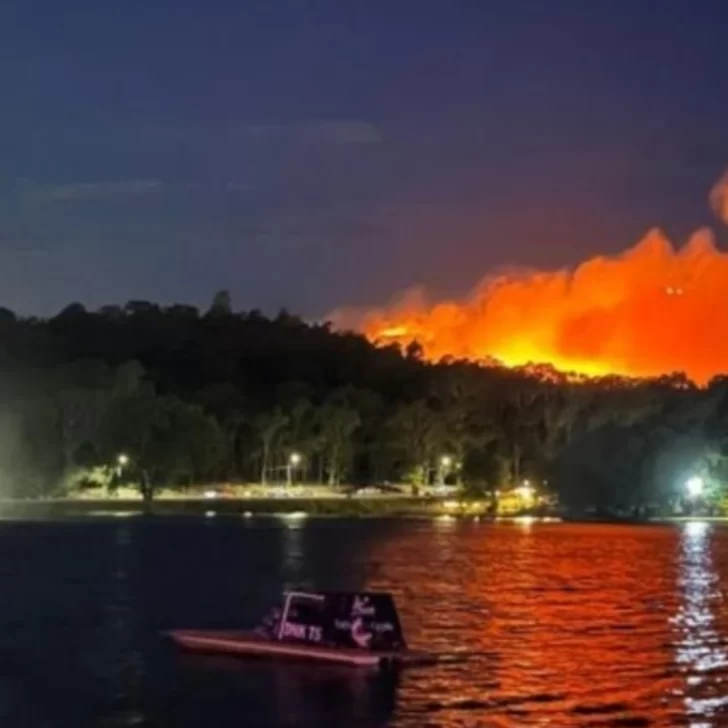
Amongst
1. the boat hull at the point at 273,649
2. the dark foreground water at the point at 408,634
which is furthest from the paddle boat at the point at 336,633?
the dark foreground water at the point at 408,634

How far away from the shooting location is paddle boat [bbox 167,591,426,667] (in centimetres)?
5616

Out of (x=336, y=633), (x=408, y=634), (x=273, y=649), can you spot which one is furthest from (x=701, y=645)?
(x=273, y=649)

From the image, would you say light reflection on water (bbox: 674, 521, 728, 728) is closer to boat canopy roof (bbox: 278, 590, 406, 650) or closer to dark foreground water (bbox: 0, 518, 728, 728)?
dark foreground water (bbox: 0, 518, 728, 728)

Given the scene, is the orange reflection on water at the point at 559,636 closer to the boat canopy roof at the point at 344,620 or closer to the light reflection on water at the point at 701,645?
the light reflection on water at the point at 701,645

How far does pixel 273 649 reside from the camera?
5734 cm

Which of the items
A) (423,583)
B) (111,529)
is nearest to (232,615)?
(423,583)

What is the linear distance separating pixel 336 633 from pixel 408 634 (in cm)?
1103

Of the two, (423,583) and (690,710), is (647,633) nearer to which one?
(690,710)

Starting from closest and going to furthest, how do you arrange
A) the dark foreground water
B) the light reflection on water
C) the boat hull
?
1. the dark foreground water
2. the light reflection on water
3. the boat hull

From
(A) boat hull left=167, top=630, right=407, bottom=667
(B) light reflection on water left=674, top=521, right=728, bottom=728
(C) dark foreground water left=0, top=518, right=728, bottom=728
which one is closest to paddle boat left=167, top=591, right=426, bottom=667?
(A) boat hull left=167, top=630, right=407, bottom=667

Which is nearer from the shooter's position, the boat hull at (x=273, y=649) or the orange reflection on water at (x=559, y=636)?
the orange reflection on water at (x=559, y=636)

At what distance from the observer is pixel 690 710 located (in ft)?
157

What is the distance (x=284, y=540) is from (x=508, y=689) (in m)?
119

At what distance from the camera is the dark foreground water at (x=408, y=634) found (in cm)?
4703
